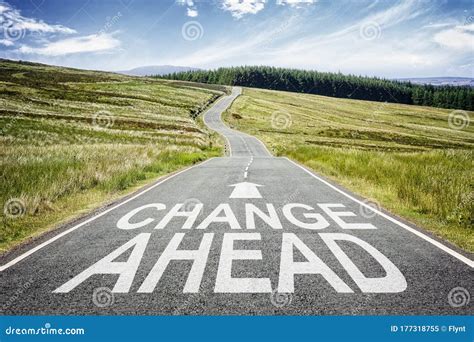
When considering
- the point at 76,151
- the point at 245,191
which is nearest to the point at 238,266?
the point at 245,191

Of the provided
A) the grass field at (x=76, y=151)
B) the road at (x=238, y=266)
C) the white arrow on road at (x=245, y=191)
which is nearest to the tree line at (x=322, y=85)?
the grass field at (x=76, y=151)

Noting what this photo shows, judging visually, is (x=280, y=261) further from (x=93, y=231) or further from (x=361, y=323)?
(x=93, y=231)

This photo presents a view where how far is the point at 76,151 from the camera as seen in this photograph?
66.2 feet

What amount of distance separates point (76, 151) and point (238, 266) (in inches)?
722

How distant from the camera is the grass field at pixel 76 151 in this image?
8375 millimetres

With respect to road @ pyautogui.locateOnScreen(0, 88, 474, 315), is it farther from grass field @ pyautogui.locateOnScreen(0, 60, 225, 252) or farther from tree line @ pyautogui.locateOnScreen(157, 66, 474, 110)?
tree line @ pyautogui.locateOnScreen(157, 66, 474, 110)

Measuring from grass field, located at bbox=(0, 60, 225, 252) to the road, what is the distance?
141cm

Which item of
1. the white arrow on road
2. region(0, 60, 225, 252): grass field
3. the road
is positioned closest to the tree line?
region(0, 60, 225, 252): grass field

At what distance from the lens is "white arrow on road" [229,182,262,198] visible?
32.3ft

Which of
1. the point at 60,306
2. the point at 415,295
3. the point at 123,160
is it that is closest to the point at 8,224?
the point at 60,306

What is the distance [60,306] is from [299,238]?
3.73 meters

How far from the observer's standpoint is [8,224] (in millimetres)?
7039

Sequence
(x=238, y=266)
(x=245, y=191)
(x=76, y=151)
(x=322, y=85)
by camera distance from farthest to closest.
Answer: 1. (x=322, y=85)
2. (x=76, y=151)
3. (x=245, y=191)
4. (x=238, y=266)

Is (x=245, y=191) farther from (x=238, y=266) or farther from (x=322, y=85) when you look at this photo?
(x=322, y=85)
